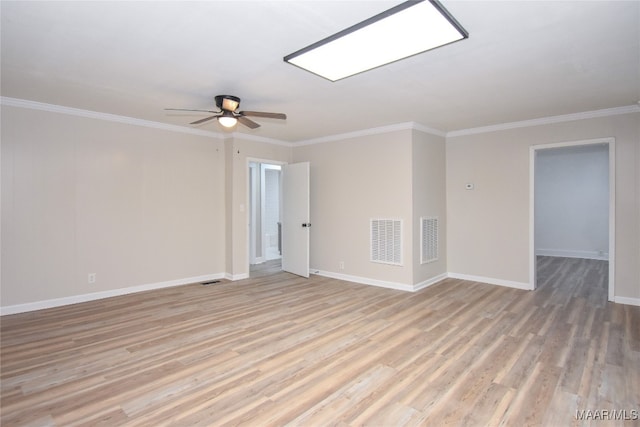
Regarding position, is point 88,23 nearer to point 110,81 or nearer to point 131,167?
point 110,81

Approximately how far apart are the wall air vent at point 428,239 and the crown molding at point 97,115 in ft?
12.4

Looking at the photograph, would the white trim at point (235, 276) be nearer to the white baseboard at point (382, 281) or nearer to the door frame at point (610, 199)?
the white baseboard at point (382, 281)

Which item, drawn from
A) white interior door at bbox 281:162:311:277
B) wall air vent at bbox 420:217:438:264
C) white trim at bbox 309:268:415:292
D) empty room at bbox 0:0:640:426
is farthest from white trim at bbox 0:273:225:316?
wall air vent at bbox 420:217:438:264

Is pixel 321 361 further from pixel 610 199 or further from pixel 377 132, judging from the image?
pixel 610 199

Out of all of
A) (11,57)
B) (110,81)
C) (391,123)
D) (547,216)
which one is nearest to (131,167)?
(110,81)

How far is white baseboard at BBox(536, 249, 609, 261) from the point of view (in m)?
7.74

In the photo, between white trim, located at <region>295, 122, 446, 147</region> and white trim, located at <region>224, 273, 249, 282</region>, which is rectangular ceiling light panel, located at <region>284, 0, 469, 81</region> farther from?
white trim, located at <region>224, 273, 249, 282</region>

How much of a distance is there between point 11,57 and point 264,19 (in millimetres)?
2301

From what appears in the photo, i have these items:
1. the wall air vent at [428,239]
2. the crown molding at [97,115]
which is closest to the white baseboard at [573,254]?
the wall air vent at [428,239]

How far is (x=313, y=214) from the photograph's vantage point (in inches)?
253

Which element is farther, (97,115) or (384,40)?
(97,115)

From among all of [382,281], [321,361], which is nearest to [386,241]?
[382,281]

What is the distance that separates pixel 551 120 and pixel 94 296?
6.91 metres

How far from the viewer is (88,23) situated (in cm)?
230
